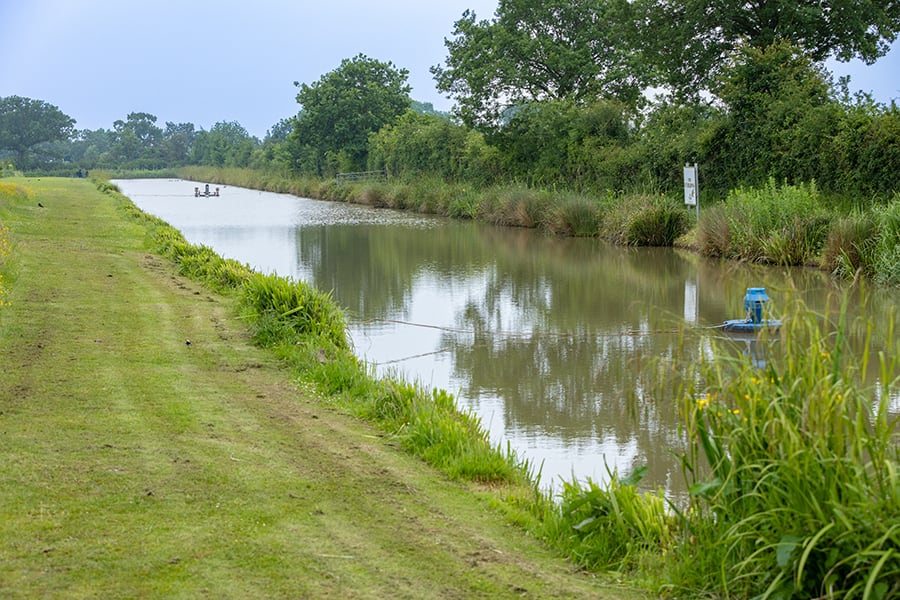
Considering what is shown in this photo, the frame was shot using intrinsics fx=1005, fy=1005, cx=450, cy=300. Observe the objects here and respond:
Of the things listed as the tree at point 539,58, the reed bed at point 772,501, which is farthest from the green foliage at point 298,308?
the tree at point 539,58

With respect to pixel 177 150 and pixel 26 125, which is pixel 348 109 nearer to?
pixel 177 150

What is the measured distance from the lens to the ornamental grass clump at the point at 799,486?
3.73 m

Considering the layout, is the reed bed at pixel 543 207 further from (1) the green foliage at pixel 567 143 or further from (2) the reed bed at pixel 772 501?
(2) the reed bed at pixel 772 501

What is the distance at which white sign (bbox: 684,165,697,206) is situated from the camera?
23.0 metres

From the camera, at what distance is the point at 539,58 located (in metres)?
39.2

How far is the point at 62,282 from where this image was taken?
14266 mm

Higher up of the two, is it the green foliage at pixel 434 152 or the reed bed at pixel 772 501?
the green foliage at pixel 434 152

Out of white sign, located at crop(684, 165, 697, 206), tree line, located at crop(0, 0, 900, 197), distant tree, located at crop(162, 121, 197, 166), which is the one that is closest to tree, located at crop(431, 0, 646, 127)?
tree line, located at crop(0, 0, 900, 197)

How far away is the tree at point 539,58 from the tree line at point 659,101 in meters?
0.06

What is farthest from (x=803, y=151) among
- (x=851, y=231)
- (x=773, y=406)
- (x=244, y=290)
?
(x=773, y=406)

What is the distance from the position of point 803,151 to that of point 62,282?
15783 mm

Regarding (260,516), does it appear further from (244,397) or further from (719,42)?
(719,42)

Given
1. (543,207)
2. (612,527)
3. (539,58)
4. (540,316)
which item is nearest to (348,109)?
(539,58)

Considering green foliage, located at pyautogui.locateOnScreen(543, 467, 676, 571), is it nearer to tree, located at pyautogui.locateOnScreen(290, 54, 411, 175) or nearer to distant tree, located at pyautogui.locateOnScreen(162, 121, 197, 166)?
tree, located at pyautogui.locateOnScreen(290, 54, 411, 175)
